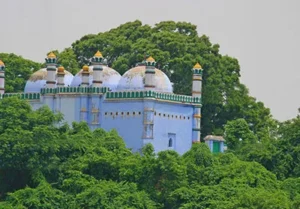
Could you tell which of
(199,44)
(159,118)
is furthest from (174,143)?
(199,44)

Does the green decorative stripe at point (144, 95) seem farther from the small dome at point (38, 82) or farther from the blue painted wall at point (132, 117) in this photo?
the small dome at point (38, 82)

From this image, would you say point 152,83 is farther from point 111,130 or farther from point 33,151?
point 33,151

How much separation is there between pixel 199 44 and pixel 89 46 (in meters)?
5.20

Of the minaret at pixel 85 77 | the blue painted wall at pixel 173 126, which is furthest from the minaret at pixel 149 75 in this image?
the minaret at pixel 85 77

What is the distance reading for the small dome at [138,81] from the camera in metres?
52.7

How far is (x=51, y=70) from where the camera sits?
54844 millimetres

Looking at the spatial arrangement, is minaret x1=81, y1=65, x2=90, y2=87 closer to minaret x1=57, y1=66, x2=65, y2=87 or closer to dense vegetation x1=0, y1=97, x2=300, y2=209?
minaret x1=57, y1=66, x2=65, y2=87

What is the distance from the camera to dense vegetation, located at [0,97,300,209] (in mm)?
46156

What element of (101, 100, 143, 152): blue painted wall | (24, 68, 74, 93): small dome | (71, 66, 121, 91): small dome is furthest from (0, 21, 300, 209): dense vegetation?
(24, 68, 74, 93): small dome

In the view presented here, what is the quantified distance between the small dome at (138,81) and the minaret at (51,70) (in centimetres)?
300

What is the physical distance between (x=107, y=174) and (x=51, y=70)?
24.9ft

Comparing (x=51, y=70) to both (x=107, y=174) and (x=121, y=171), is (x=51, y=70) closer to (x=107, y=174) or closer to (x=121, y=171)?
(x=107, y=174)

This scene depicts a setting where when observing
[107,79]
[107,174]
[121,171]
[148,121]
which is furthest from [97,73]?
[121,171]

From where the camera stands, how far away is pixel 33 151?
48188mm
